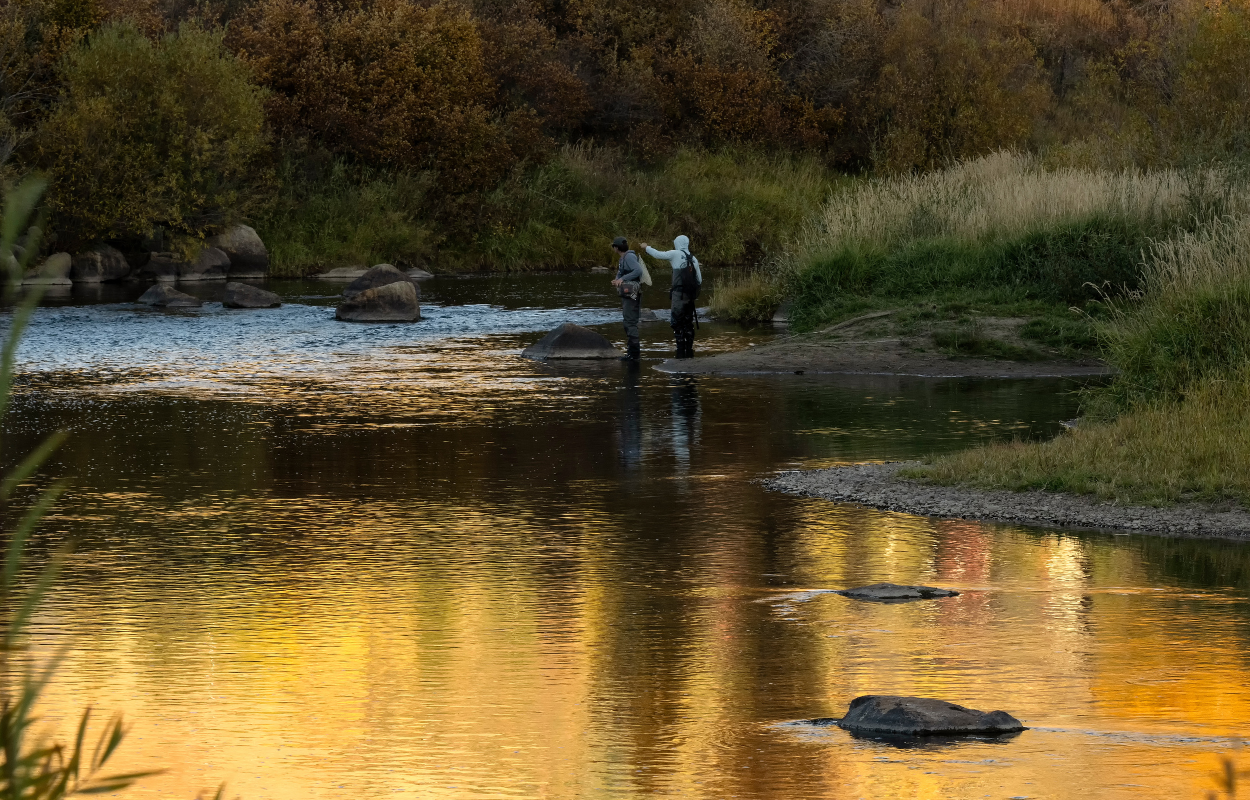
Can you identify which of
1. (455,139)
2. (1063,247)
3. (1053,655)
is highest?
(455,139)

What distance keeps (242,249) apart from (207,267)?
1.27 metres

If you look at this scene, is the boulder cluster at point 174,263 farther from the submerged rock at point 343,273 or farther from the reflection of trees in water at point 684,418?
the reflection of trees in water at point 684,418

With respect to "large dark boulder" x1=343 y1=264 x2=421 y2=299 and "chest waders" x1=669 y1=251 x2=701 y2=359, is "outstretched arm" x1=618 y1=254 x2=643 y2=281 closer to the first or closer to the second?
"chest waders" x1=669 y1=251 x2=701 y2=359

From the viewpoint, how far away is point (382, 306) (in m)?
37.2

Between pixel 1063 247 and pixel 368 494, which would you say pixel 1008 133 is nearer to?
pixel 1063 247

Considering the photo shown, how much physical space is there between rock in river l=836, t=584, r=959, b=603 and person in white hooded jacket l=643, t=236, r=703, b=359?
50.4ft

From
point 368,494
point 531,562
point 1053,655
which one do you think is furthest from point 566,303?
point 1053,655

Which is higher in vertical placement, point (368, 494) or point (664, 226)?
point (664, 226)

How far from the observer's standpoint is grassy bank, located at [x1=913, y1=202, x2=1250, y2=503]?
15023mm

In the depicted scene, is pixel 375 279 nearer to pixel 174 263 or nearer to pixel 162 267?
pixel 174 263

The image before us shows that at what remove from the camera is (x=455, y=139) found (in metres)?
57.6

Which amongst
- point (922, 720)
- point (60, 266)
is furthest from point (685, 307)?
point (60, 266)

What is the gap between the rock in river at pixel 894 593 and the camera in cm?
1183

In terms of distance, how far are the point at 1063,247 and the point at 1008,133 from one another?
3250cm
